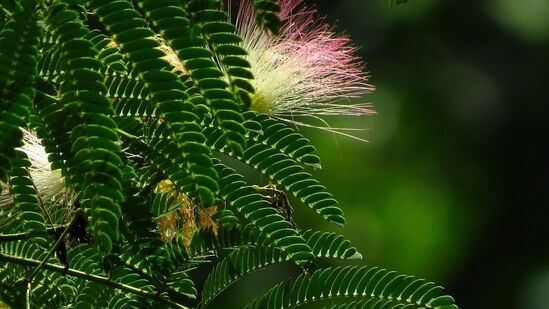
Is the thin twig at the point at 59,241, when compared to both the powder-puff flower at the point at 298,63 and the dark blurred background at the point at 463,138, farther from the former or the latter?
the dark blurred background at the point at 463,138

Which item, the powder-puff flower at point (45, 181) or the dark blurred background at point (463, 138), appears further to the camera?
the dark blurred background at point (463, 138)

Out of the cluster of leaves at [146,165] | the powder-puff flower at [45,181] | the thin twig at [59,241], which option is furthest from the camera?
the powder-puff flower at [45,181]

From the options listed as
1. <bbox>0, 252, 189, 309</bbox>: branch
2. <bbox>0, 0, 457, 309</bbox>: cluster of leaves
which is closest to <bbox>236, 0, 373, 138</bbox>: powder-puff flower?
<bbox>0, 0, 457, 309</bbox>: cluster of leaves

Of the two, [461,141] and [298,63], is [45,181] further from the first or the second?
[461,141]

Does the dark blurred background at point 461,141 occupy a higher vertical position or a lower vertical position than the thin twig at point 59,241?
lower

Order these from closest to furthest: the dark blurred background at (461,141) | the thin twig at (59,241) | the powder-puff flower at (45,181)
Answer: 1. the thin twig at (59,241)
2. the powder-puff flower at (45,181)
3. the dark blurred background at (461,141)

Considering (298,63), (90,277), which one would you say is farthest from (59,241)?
(298,63)

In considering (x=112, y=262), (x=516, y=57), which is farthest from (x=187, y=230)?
(x=516, y=57)

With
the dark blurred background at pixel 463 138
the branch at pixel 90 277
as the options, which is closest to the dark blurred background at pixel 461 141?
the dark blurred background at pixel 463 138
